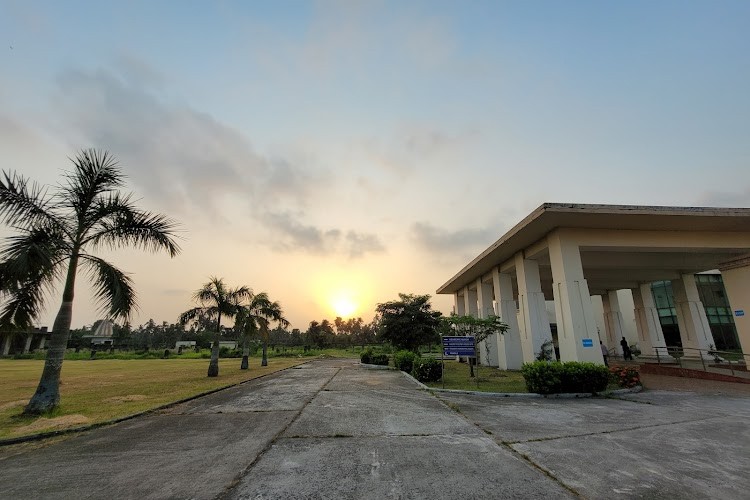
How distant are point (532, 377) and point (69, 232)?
14.8m

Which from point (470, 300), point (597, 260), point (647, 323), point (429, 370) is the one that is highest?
point (597, 260)

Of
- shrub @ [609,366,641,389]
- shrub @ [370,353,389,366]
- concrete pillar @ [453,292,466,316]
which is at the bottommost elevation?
shrub @ [370,353,389,366]

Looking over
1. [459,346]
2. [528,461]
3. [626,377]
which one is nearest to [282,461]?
[528,461]

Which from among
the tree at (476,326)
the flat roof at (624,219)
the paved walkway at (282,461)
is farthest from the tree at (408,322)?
the paved walkway at (282,461)

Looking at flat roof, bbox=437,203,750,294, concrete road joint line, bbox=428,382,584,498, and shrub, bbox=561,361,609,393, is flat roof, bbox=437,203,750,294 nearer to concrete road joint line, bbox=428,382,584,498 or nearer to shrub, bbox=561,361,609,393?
shrub, bbox=561,361,609,393

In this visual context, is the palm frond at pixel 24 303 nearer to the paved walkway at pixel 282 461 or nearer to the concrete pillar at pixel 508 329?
the paved walkway at pixel 282 461

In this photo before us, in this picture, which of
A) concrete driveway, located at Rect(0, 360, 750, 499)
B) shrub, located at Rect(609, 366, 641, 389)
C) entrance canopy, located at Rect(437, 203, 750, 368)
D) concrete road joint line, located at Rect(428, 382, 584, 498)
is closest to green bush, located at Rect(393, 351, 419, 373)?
entrance canopy, located at Rect(437, 203, 750, 368)

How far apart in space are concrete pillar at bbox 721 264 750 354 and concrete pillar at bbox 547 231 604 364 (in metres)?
8.72

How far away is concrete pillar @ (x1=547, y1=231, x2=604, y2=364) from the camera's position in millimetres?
12445

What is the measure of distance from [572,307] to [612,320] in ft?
69.7

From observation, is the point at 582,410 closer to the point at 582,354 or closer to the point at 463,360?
the point at 582,354

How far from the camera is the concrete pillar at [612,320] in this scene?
2800 centimetres

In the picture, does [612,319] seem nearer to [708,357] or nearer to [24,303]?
[708,357]

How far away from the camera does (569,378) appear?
10.2 metres
